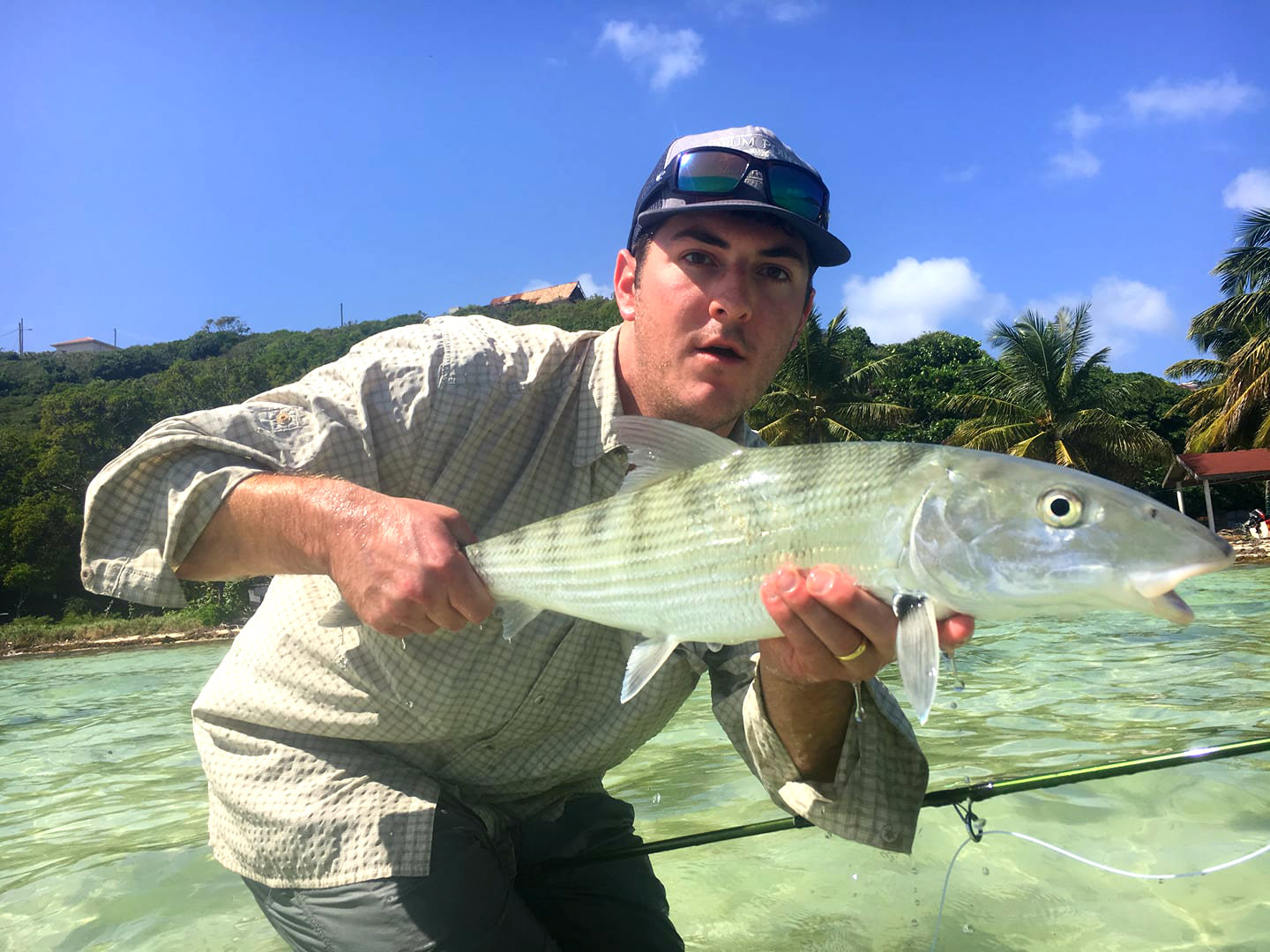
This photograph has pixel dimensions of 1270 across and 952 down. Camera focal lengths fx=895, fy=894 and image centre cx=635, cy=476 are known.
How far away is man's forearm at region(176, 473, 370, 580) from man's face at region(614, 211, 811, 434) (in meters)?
1.20

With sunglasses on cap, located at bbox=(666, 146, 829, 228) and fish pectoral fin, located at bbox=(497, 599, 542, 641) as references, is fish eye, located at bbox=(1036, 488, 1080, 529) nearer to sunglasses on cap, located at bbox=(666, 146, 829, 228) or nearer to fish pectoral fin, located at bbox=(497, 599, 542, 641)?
fish pectoral fin, located at bbox=(497, 599, 542, 641)

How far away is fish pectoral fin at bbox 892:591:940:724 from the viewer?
6.72 ft

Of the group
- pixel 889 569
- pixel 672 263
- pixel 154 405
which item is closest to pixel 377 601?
pixel 889 569

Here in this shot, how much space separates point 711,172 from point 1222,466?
38981 millimetres

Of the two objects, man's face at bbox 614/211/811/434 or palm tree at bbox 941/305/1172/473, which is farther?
palm tree at bbox 941/305/1172/473

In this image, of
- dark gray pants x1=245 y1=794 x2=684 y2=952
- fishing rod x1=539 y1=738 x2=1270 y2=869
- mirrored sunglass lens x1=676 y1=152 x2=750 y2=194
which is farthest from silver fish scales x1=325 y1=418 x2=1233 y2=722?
fishing rod x1=539 y1=738 x2=1270 y2=869

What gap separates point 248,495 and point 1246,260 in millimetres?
45815

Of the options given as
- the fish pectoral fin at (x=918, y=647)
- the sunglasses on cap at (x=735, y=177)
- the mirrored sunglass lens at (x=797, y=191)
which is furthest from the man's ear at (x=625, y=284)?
the fish pectoral fin at (x=918, y=647)

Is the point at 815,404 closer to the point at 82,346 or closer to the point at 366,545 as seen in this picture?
the point at 366,545

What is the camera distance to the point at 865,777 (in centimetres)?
314

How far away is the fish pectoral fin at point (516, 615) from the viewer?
8.88 ft

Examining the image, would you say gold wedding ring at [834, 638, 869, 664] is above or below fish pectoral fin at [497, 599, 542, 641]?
below

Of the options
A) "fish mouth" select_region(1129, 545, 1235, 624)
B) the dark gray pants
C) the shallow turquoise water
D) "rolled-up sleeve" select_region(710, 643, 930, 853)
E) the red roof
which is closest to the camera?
"fish mouth" select_region(1129, 545, 1235, 624)

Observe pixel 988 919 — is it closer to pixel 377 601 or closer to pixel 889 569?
pixel 889 569
